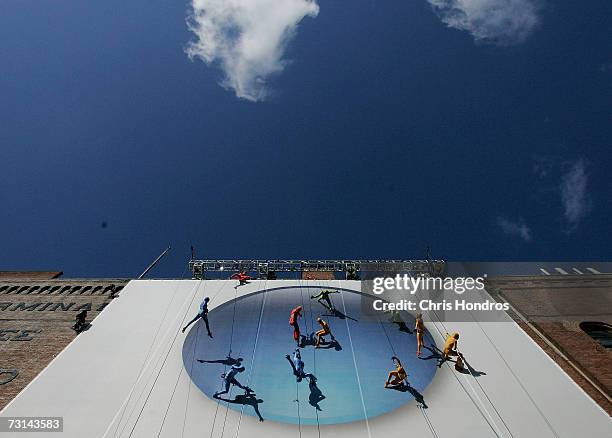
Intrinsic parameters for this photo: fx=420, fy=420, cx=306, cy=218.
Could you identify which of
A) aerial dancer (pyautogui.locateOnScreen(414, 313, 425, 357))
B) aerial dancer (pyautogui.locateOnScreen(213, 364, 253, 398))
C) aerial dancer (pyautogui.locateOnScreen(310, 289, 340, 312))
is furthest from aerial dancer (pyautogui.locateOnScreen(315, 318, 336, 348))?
aerial dancer (pyautogui.locateOnScreen(213, 364, 253, 398))

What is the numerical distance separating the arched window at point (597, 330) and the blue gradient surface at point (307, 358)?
994cm

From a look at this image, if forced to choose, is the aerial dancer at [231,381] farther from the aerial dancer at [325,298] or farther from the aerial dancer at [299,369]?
the aerial dancer at [325,298]

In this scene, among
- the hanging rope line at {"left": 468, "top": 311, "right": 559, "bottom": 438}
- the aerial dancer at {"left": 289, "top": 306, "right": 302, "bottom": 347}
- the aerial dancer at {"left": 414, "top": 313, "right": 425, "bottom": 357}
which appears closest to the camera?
the hanging rope line at {"left": 468, "top": 311, "right": 559, "bottom": 438}

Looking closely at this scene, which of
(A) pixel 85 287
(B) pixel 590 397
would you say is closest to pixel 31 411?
(A) pixel 85 287

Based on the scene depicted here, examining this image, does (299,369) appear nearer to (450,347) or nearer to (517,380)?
(450,347)

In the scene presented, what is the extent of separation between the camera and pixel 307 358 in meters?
18.0

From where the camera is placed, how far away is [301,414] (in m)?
15.0

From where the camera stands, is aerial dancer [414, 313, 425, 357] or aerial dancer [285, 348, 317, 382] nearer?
aerial dancer [285, 348, 317, 382]

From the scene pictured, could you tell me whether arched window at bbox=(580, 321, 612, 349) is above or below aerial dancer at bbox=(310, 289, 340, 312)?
below

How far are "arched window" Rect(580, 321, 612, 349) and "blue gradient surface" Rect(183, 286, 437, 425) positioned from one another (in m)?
9.94

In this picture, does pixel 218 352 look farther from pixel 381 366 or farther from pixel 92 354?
pixel 381 366

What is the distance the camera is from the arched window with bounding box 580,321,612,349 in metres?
22.2

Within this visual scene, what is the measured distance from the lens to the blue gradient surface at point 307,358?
15445 millimetres

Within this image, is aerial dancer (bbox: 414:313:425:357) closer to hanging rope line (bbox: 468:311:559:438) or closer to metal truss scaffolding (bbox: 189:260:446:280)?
hanging rope line (bbox: 468:311:559:438)
